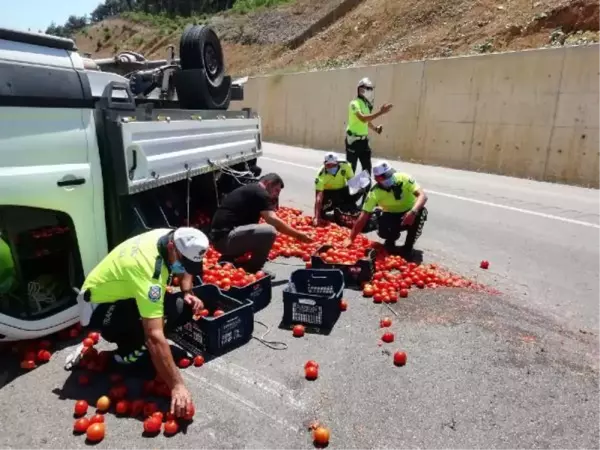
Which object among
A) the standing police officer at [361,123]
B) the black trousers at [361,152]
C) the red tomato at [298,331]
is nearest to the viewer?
the red tomato at [298,331]

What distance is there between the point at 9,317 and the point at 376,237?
544cm

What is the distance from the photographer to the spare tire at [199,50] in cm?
747

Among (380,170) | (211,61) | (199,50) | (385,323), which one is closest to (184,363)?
(385,323)

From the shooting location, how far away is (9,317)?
3.91 meters

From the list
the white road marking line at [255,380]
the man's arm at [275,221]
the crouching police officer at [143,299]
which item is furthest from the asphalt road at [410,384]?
the man's arm at [275,221]

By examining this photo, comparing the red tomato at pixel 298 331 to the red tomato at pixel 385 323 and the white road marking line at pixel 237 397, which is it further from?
the white road marking line at pixel 237 397

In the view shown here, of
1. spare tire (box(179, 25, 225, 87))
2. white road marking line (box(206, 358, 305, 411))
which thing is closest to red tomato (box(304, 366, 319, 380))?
white road marking line (box(206, 358, 305, 411))

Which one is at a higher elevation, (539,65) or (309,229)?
(539,65)

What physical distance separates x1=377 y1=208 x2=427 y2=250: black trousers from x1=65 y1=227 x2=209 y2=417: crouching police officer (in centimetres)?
380

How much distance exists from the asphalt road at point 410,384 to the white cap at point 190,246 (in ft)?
3.27

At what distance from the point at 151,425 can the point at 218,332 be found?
110 centimetres

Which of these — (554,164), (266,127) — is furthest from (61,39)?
(266,127)

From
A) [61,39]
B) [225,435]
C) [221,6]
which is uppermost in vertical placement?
[221,6]

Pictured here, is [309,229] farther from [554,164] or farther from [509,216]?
[554,164]
